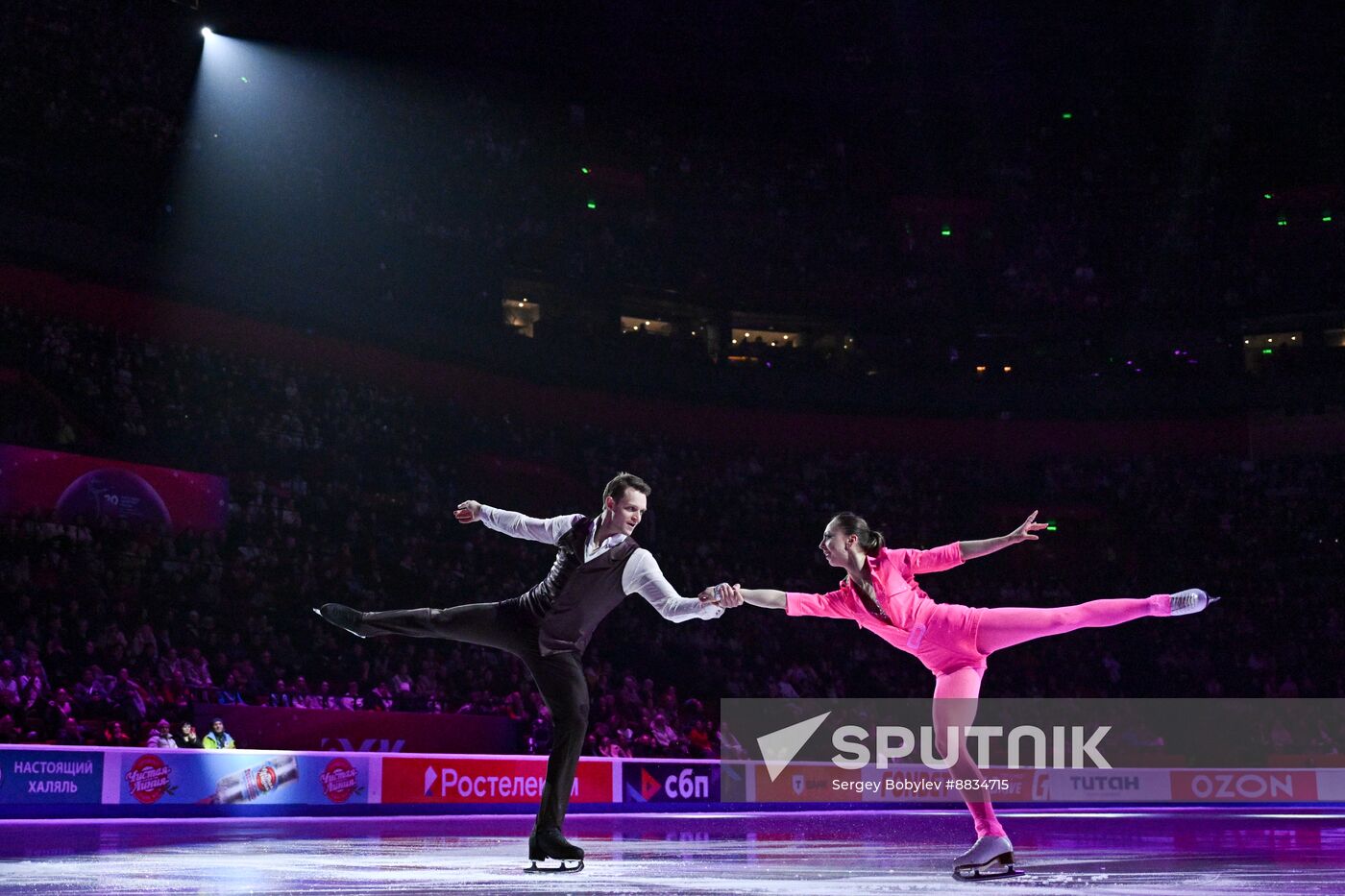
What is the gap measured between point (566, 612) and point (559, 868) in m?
1.47

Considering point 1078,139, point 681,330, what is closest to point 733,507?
point 681,330

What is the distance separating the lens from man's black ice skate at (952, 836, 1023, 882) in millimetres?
6703

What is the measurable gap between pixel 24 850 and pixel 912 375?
27468mm

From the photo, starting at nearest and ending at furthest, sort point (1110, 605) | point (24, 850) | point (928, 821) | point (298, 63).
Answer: point (1110, 605) → point (24, 850) → point (928, 821) → point (298, 63)

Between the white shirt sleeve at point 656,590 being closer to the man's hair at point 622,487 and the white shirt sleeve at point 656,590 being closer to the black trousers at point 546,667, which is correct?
the man's hair at point 622,487

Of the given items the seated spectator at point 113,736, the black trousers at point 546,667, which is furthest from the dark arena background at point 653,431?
the seated spectator at point 113,736

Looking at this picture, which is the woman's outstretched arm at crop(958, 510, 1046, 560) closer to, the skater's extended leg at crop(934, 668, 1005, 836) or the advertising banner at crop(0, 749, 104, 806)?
the skater's extended leg at crop(934, 668, 1005, 836)

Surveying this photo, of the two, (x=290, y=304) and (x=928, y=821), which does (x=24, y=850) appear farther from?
(x=290, y=304)

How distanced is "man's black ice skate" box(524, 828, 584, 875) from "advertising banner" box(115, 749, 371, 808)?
8.94 m

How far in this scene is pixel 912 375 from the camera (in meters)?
33.7

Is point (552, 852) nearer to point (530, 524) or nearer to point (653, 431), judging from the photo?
point (530, 524)

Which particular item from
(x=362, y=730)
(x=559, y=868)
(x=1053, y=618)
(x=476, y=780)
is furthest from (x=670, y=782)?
(x=1053, y=618)

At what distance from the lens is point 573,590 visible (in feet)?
23.3

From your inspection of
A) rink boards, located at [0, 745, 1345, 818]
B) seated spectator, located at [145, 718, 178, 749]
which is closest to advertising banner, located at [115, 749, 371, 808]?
rink boards, located at [0, 745, 1345, 818]
